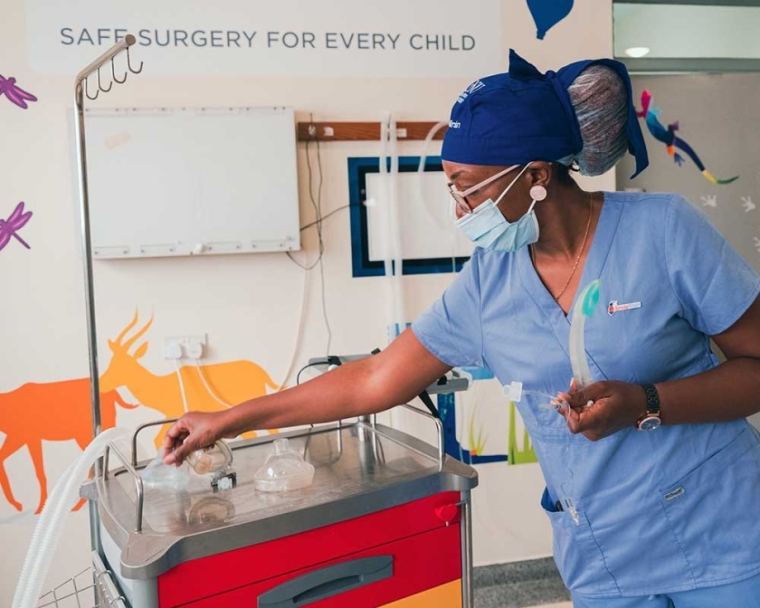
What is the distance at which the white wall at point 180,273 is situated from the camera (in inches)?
92.3

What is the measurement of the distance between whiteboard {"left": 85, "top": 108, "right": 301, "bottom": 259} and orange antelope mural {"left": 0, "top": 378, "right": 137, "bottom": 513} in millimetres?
462

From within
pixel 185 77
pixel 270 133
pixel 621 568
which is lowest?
pixel 621 568

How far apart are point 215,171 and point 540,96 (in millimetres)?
1456

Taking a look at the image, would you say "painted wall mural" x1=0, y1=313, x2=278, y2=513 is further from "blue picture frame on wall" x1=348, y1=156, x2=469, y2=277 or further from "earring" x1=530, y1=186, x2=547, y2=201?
"earring" x1=530, y1=186, x2=547, y2=201

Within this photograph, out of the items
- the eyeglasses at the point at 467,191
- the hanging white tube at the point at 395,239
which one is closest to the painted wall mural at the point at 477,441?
the hanging white tube at the point at 395,239

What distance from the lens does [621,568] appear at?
1214 mm

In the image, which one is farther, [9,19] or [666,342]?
[9,19]

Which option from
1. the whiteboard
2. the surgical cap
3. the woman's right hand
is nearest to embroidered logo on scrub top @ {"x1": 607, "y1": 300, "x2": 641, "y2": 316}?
the surgical cap

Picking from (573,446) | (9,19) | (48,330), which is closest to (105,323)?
(48,330)

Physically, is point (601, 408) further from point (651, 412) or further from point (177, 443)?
point (177, 443)

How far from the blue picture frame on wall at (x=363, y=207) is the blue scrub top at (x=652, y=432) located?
135 centimetres

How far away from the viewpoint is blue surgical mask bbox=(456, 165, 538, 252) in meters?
1.19

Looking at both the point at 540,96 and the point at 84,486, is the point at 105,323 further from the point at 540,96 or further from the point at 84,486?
the point at 540,96

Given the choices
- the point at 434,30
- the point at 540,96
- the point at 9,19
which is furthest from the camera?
the point at 434,30
